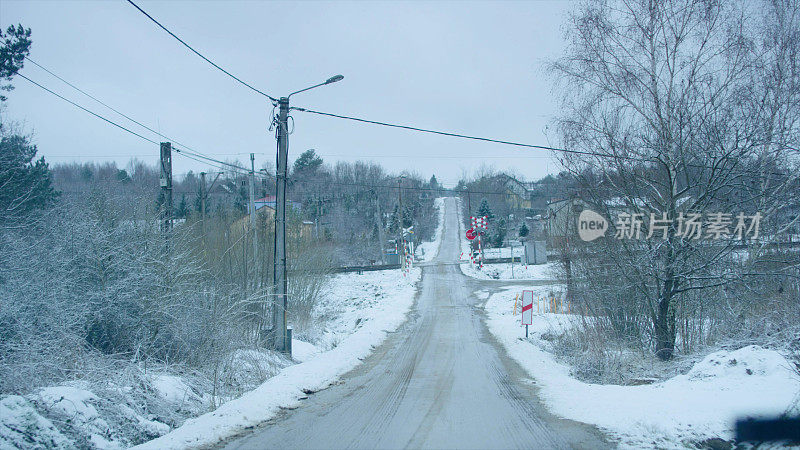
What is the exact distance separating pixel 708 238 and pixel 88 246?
46.4 ft

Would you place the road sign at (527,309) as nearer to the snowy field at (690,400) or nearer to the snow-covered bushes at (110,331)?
the snowy field at (690,400)

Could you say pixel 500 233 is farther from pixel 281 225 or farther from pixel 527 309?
pixel 281 225

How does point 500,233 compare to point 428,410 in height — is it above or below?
above

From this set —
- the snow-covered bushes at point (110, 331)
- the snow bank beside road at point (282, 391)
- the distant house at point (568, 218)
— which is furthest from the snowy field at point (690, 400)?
the snow-covered bushes at point (110, 331)

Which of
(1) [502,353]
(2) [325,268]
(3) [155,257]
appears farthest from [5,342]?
(2) [325,268]

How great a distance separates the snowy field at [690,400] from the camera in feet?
20.8

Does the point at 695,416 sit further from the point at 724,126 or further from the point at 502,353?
the point at 502,353

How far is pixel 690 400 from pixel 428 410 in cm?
384

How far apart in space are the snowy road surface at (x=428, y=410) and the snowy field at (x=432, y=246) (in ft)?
158

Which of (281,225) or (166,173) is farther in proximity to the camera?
(166,173)

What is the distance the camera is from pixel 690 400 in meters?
7.29

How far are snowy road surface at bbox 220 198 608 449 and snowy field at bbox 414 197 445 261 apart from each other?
48.3 metres

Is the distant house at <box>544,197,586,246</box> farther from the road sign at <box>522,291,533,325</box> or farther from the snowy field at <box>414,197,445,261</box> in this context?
the snowy field at <box>414,197,445,261</box>

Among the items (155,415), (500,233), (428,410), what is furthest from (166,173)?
(500,233)
